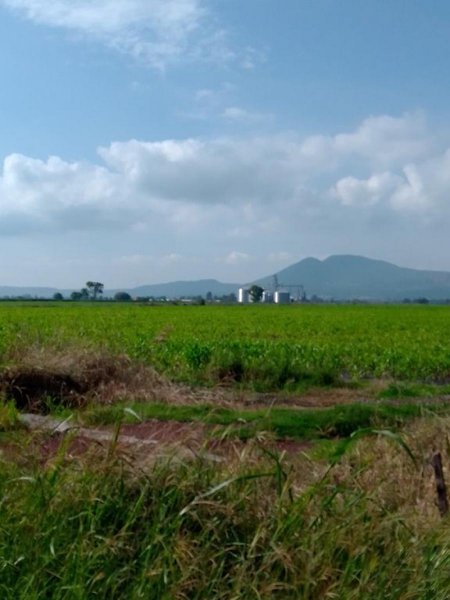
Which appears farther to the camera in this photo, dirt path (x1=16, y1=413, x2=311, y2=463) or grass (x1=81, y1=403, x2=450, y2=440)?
grass (x1=81, y1=403, x2=450, y2=440)

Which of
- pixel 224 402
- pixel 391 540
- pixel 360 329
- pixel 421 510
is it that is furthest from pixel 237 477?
pixel 360 329

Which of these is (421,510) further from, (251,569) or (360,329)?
(360,329)

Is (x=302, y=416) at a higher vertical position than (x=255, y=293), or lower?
lower

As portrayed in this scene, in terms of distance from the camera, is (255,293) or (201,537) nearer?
(201,537)

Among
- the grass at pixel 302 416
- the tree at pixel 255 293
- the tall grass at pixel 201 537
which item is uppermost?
the tree at pixel 255 293

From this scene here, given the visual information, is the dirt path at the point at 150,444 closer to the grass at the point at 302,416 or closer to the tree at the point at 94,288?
the grass at the point at 302,416

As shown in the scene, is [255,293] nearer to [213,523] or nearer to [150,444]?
[150,444]

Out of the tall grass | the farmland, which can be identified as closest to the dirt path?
the farmland

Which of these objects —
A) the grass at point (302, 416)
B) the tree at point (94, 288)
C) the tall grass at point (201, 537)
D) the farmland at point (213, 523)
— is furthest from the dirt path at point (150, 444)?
the tree at point (94, 288)

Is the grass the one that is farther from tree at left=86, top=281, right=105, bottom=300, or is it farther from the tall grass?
tree at left=86, top=281, right=105, bottom=300

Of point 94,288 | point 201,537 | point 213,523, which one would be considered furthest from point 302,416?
point 94,288

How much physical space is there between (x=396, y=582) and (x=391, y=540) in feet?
1.25

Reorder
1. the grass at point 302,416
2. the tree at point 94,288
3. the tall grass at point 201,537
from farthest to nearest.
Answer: the tree at point 94,288 < the grass at point 302,416 < the tall grass at point 201,537

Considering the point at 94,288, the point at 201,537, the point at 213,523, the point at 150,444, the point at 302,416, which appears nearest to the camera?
the point at 201,537
